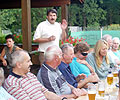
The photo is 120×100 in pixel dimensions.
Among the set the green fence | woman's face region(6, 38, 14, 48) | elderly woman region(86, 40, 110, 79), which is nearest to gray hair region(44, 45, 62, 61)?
elderly woman region(86, 40, 110, 79)

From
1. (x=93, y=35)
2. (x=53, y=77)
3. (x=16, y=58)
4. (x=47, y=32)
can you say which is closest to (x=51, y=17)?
(x=47, y=32)

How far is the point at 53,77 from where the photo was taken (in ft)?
7.03

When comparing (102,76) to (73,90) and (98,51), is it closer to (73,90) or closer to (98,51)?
(98,51)

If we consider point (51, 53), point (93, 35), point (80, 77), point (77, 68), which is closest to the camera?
point (51, 53)

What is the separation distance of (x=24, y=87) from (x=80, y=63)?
1.09m

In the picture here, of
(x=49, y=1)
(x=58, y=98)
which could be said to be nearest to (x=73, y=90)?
(x=58, y=98)

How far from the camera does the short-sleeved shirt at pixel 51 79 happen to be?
2.10 m

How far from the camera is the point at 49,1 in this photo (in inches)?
289

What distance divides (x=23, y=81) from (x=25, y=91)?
9 cm

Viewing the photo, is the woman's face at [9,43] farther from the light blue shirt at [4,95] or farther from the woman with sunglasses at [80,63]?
the light blue shirt at [4,95]

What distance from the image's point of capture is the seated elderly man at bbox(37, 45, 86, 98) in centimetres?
211

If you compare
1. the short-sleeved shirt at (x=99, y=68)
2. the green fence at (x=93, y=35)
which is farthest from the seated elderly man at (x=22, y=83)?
the green fence at (x=93, y=35)

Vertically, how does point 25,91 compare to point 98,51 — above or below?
below

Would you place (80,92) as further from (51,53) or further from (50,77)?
(51,53)
